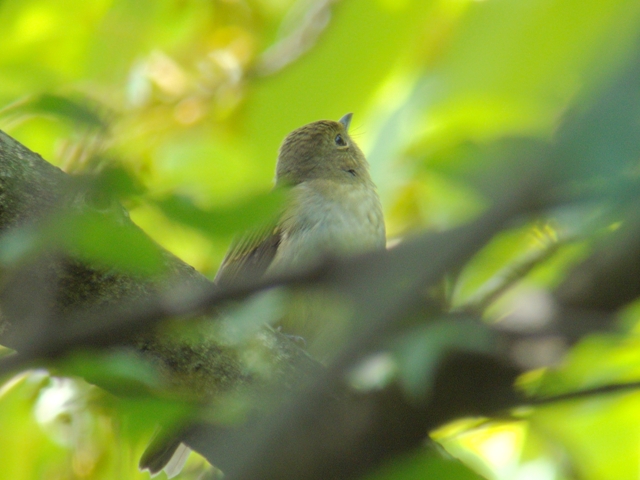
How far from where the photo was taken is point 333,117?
7.91 feet

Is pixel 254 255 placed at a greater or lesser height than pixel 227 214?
greater

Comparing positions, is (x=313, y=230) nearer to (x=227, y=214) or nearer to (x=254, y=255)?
(x=254, y=255)

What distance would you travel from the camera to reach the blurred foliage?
3.08 ft

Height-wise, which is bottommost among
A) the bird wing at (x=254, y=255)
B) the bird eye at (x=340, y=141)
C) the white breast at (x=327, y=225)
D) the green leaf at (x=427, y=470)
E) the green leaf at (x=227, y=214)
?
the green leaf at (x=427, y=470)

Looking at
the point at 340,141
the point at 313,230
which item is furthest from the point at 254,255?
the point at 340,141

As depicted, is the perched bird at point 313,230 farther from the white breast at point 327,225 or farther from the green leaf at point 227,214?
the green leaf at point 227,214

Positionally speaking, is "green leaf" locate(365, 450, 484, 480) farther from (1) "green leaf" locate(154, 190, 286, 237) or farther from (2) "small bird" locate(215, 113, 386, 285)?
(2) "small bird" locate(215, 113, 386, 285)

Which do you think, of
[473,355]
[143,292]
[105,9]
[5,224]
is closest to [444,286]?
[473,355]

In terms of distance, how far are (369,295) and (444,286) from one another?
51 centimetres

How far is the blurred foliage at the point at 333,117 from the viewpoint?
939 mm

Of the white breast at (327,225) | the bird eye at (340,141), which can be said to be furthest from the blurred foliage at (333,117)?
the bird eye at (340,141)

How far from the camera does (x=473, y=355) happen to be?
4.50 feet

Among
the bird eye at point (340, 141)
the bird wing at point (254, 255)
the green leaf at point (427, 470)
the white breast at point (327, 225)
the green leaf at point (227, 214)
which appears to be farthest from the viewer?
the bird eye at point (340, 141)

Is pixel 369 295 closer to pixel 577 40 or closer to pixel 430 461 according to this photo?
pixel 430 461
